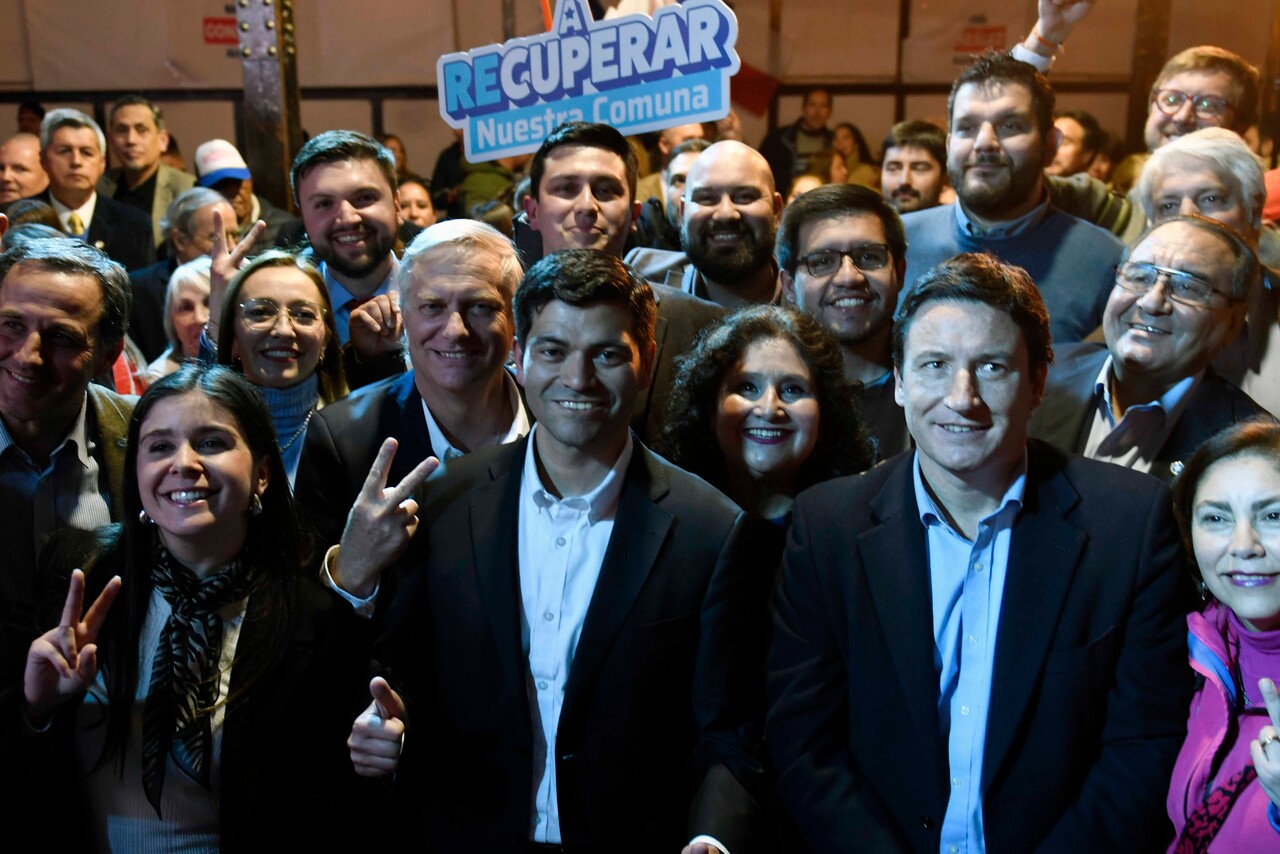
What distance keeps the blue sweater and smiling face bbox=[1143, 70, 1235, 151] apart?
769 mm

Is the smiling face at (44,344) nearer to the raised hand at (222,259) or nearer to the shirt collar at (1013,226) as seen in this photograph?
the raised hand at (222,259)

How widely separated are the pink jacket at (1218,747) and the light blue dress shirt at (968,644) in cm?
34

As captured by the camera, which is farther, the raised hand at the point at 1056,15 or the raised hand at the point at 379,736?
the raised hand at the point at 1056,15

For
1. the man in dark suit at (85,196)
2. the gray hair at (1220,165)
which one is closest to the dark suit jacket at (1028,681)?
the gray hair at (1220,165)

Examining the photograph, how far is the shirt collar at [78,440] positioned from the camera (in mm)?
2771

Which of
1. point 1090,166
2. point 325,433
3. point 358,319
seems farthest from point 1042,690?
point 1090,166

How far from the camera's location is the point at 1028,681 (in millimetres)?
2088

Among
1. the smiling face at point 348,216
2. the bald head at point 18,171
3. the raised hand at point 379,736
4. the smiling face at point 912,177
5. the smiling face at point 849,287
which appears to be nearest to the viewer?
the raised hand at point 379,736

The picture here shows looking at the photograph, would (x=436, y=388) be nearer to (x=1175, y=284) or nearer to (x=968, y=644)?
(x=968, y=644)

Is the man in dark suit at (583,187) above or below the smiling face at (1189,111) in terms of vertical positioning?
below

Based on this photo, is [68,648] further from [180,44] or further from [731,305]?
[180,44]

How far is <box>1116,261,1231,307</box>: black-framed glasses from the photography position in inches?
108

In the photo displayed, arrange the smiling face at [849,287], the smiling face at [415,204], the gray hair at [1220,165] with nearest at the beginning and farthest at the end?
the smiling face at [849,287], the gray hair at [1220,165], the smiling face at [415,204]

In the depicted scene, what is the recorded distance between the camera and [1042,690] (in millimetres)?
2107
